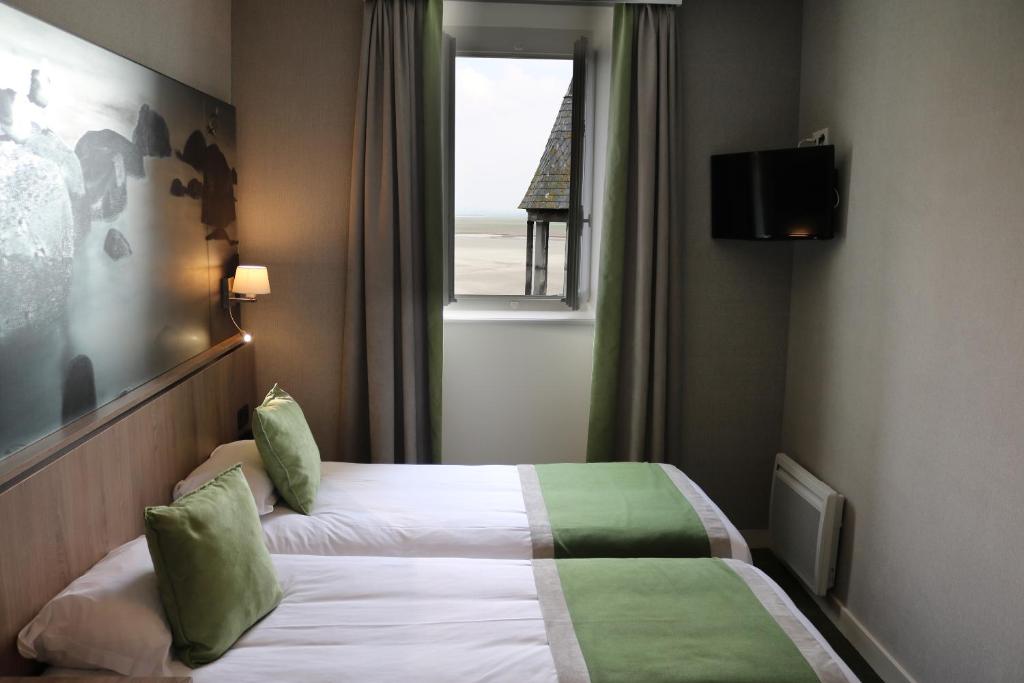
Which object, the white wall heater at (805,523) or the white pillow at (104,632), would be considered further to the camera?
the white wall heater at (805,523)

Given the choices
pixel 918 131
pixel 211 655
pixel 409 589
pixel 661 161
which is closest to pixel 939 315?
pixel 918 131

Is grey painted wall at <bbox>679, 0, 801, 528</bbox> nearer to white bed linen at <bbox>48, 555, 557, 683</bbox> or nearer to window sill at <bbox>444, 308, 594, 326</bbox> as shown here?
window sill at <bbox>444, 308, 594, 326</bbox>

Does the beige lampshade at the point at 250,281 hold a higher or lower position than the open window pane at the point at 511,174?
lower

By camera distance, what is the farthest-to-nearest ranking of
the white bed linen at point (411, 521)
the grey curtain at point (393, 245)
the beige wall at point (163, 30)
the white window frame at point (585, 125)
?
the white window frame at point (585, 125)
the grey curtain at point (393, 245)
the white bed linen at point (411, 521)
the beige wall at point (163, 30)

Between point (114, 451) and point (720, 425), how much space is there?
2.69 m

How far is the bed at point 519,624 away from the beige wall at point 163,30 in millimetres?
1400

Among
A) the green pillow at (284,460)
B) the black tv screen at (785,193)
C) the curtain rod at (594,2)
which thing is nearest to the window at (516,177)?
the curtain rod at (594,2)

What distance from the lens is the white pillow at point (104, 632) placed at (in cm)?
176

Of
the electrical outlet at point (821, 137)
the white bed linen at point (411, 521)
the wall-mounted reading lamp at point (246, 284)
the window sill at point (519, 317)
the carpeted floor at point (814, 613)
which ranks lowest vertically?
the carpeted floor at point (814, 613)

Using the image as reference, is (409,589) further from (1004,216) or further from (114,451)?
(1004,216)

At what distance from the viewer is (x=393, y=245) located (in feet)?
11.6

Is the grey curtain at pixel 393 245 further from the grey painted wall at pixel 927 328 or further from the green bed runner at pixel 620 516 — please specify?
the grey painted wall at pixel 927 328

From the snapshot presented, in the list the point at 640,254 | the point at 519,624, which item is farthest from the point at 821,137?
the point at 519,624

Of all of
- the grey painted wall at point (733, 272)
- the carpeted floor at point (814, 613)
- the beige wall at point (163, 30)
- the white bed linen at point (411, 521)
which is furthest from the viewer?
the grey painted wall at point (733, 272)
